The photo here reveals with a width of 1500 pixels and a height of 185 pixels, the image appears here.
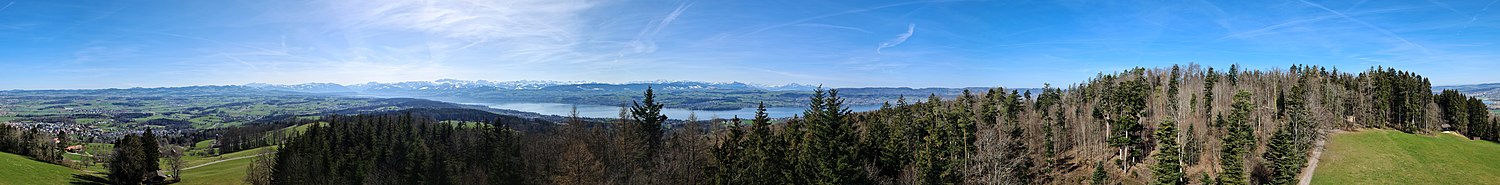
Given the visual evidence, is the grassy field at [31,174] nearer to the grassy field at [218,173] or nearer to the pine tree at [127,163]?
the pine tree at [127,163]

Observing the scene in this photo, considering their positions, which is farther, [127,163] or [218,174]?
[218,174]

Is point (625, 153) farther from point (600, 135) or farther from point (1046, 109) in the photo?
point (1046, 109)

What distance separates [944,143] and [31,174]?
233ft

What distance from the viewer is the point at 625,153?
34.3 m

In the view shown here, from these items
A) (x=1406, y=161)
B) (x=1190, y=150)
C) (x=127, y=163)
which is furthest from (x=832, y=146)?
(x=127, y=163)

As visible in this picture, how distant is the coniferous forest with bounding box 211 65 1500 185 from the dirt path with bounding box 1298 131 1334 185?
48cm

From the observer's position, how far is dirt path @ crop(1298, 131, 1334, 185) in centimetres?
4832

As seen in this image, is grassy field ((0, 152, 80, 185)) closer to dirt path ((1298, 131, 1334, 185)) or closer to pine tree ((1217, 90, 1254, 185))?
pine tree ((1217, 90, 1254, 185))

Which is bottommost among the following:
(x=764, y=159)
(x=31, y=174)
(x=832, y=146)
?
(x=31, y=174)

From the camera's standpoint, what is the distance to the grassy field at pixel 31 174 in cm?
5059

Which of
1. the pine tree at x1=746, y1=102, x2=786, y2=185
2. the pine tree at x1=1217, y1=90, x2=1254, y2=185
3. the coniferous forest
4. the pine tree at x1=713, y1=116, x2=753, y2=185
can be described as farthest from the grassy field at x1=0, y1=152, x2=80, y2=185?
the pine tree at x1=1217, y1=90, x2=1254, y2=185

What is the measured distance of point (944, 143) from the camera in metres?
52.6

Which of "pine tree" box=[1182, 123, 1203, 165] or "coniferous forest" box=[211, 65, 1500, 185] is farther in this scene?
"pine tree" box=[1182, 123, 1203, 165]

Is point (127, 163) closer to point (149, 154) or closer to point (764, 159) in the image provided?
point (149, 154)
